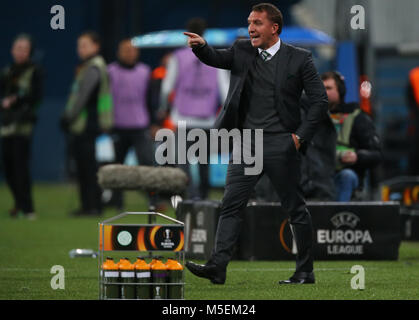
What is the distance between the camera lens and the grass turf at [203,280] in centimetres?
729

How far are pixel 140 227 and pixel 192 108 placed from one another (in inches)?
273

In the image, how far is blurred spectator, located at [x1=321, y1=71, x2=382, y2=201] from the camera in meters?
10.1

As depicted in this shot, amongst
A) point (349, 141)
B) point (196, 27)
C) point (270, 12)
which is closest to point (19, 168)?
point (196, 27)

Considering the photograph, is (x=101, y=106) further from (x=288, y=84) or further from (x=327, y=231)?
(x=288, y=84)

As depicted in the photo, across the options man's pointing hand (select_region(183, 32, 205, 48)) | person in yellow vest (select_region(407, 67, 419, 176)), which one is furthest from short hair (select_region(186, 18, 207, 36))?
man's pointing hand (select_region(183, 32, 205, 48))

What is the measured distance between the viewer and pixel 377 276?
8.48 metres

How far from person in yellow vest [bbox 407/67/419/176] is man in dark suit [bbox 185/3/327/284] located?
7328 mm

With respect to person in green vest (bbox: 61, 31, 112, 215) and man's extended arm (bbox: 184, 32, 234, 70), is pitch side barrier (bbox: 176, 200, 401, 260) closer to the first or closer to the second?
man's extended arm (bbox: 184, 32, 234, 70)

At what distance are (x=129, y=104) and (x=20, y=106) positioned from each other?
1.58 meters

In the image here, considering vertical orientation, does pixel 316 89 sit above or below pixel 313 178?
above

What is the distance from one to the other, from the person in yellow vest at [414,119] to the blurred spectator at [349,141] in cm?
456

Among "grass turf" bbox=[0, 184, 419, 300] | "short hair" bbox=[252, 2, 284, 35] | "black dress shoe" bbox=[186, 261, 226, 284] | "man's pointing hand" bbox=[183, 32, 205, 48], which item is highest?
"short hair" bbox=[252, 2, 284, 35]
